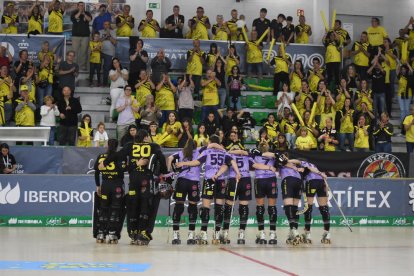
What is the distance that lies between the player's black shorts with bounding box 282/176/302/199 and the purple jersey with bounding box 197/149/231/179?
1515 mm

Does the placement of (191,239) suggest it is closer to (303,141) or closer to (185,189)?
Answer: (185,189)

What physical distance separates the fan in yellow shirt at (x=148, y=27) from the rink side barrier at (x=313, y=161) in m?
8.87

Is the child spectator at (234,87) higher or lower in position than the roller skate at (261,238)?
higher

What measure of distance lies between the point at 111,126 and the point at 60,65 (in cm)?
283

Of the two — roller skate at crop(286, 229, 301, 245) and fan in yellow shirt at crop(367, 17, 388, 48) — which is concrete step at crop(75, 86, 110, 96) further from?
roller skate at crop(286, 229, 301, 245)

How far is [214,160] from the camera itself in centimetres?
1822

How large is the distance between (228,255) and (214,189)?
A: 3.03m

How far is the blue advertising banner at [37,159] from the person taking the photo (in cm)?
2453

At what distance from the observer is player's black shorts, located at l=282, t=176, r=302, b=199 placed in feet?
61.2

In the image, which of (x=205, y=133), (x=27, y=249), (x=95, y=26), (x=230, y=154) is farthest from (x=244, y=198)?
(x=95, y=26)

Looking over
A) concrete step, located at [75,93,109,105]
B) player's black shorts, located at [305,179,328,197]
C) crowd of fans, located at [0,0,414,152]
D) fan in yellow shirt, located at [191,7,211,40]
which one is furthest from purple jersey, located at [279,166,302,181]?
fan in yellow shirt, located at [191,7,211,40]

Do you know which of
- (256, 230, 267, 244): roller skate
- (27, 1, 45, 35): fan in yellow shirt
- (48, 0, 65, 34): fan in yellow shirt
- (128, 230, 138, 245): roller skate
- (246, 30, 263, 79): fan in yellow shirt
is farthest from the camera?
(246, 30, 263, 79): fan in yellow shirt

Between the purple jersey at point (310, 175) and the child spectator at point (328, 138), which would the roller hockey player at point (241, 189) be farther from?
the child spectator at point (328, 138)

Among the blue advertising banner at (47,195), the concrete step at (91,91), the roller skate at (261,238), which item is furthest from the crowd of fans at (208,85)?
the roller skate at (261,238)
